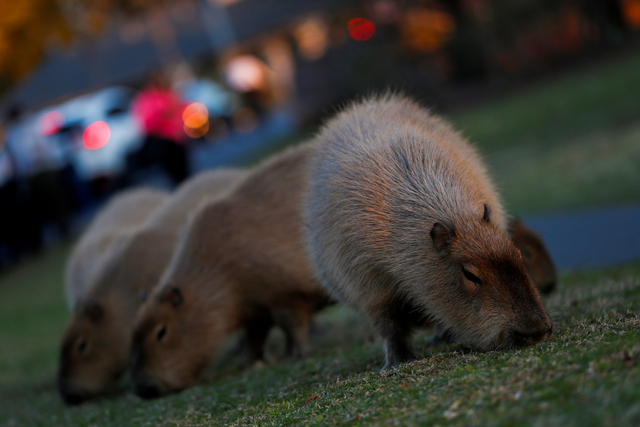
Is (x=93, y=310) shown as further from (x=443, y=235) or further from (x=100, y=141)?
(x=100, y=141)

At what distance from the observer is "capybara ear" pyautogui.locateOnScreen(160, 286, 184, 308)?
5230mm

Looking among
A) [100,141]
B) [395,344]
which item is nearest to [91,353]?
[395,344]

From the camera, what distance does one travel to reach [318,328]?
686 cm

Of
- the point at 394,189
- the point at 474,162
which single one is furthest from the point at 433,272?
the point at 474,162

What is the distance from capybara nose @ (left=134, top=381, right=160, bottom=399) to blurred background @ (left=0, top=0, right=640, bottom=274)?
499cm

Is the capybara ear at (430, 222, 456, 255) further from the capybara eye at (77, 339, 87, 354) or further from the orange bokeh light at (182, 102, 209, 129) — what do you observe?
the orange bokeh light at (182, 102, 209, 129)

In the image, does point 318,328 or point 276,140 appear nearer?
point 318,328

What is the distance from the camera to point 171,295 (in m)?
5.24

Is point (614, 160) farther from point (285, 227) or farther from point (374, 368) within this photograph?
point (374, 368)

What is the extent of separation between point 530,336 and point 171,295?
2.91 metres

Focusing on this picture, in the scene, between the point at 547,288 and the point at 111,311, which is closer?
the point at 547,288

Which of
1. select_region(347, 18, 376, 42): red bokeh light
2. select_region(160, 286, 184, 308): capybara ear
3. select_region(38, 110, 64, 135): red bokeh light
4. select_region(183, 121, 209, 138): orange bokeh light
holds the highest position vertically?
select_region(347, 18, 376, 42): red bokeh light

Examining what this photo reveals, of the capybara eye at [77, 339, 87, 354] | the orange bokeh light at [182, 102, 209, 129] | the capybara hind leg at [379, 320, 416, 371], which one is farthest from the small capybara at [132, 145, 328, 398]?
the orange bokeh light at [182, 102, 209, 129]

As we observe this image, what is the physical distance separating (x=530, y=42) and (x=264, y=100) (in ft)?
36.8
